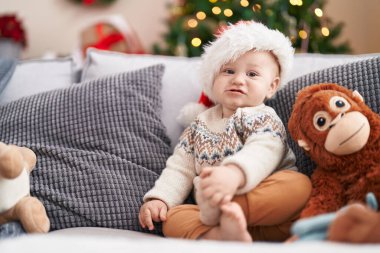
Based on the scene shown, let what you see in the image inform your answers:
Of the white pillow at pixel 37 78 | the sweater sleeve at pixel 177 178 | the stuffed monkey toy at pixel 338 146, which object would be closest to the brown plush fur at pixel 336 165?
the stuffed monkey toy at pixel 338 146

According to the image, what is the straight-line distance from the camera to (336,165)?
0.95 m

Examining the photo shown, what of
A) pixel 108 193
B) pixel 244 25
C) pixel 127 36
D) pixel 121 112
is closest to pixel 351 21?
pixel 127 36

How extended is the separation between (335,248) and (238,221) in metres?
0.24

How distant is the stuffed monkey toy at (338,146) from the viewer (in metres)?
0.90

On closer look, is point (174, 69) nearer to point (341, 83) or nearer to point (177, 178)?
point (177, 178)

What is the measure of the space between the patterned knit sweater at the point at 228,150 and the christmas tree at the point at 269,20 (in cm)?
81

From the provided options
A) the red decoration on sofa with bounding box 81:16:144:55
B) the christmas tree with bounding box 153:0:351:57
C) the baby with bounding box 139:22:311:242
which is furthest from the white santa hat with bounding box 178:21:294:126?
the red decoration on sofa with bounding box 81:16:144:55

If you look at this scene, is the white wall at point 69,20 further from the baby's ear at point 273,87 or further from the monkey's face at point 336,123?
the monkey's face at point 336,123

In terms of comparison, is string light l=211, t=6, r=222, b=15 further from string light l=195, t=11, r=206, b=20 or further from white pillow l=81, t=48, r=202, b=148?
white pillow l=81, t=48, r=202, b=148

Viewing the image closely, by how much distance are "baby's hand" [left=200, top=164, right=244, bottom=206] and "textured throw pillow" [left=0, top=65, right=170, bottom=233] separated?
0.32 m

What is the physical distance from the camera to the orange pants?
2.97 feet

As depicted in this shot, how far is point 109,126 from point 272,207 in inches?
22.2

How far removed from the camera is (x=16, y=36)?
265cm

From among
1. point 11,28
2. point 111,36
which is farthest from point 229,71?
point 11,28
